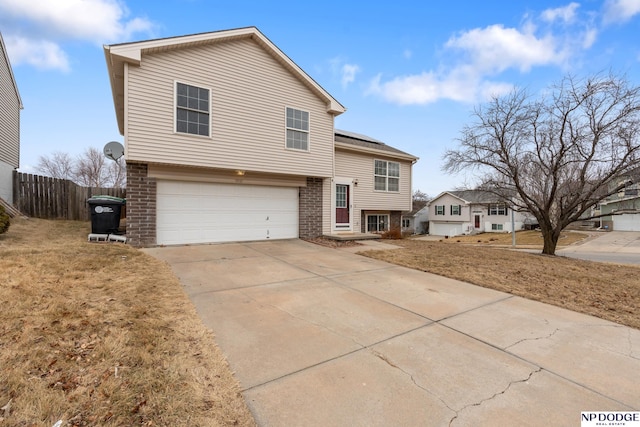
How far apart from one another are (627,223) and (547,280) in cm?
3784

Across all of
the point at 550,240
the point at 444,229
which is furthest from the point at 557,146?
the point at 444,229

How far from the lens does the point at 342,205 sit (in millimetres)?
13141

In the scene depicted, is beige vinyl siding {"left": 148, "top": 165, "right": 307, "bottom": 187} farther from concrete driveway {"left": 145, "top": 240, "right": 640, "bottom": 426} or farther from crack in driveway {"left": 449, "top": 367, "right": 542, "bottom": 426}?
crack in driveway {"left": 449, "top": 367, "right": 542, "bottom": 426}

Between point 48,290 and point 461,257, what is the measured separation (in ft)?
30.7

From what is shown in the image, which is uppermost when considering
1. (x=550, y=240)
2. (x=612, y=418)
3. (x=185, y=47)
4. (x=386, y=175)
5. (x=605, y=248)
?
(x=185, y=47)

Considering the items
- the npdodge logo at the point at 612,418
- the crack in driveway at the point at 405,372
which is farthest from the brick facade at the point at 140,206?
the npdodge logo at the point at 612,418

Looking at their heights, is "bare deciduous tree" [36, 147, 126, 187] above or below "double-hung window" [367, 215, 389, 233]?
above

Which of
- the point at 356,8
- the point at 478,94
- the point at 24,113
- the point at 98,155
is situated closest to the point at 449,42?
the point at 478,94

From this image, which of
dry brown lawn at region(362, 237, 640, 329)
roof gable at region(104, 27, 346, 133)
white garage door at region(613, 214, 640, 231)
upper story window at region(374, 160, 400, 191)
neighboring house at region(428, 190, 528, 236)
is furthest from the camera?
neighboring house at region(428, 190, 528, 236)

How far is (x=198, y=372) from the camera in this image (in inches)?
99.8

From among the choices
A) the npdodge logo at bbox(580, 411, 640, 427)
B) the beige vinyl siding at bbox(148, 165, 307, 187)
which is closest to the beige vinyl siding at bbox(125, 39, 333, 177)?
the beige vinyl siding at bbox(148, 165, 307, 187)

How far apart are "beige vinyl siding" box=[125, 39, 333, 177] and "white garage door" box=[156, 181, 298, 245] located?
→ 97 centimetres

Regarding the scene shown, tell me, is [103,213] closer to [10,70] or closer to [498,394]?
[498,394]

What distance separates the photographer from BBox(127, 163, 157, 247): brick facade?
8227 millimetres
